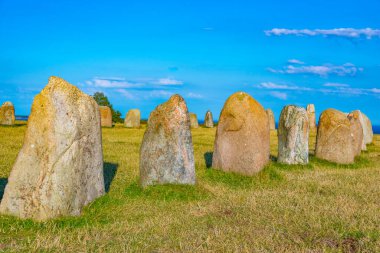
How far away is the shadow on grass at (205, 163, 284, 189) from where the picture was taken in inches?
585

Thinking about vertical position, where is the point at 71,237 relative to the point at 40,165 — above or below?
below

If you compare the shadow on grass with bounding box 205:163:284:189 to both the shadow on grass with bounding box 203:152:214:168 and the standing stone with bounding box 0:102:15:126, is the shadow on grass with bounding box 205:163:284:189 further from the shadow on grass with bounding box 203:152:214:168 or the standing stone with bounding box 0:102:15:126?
the standing stone with bounding box 0:102:15:126

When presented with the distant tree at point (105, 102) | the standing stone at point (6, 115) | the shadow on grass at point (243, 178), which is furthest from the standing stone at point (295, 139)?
the distant tree at point (105, 102)

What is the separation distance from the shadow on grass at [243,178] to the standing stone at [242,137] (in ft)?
0.88

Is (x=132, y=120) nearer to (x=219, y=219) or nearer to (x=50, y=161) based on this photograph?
(x=50, y=161)

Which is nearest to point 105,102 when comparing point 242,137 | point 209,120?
point 209,120

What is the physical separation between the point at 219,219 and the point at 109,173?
262 inches

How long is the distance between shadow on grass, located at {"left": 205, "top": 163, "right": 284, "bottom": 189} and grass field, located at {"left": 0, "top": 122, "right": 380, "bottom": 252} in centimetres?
3

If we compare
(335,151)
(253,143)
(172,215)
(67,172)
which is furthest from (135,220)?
(335,151)

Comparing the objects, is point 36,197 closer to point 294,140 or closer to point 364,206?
point 364,206

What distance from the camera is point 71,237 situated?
8.52 metres

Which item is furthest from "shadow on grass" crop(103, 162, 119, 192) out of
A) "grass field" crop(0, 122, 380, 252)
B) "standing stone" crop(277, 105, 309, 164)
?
"standing stone" crop(277, 105, 309, 164)

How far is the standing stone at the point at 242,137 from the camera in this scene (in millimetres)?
16078

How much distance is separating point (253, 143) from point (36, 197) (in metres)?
8.15
